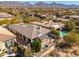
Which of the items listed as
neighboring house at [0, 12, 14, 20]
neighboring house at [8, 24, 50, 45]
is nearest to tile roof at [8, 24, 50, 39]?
neighboring house at [8, 24, 50, 45]

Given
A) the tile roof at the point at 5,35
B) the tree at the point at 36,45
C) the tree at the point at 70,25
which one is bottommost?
the tree at the point at 36,45

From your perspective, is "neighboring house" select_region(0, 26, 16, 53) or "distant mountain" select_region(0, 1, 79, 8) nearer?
"neighboring house" select_region(0, 26, 16, 53)

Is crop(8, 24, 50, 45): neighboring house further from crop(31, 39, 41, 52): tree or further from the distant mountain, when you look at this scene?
the distant mountain

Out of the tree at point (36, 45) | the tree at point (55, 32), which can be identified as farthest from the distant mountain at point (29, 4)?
the tree at point (36, 45)

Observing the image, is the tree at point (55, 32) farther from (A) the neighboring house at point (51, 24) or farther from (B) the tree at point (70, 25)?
(B) the tree at point (70, 25)

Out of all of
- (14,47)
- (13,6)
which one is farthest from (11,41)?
(13,6)
